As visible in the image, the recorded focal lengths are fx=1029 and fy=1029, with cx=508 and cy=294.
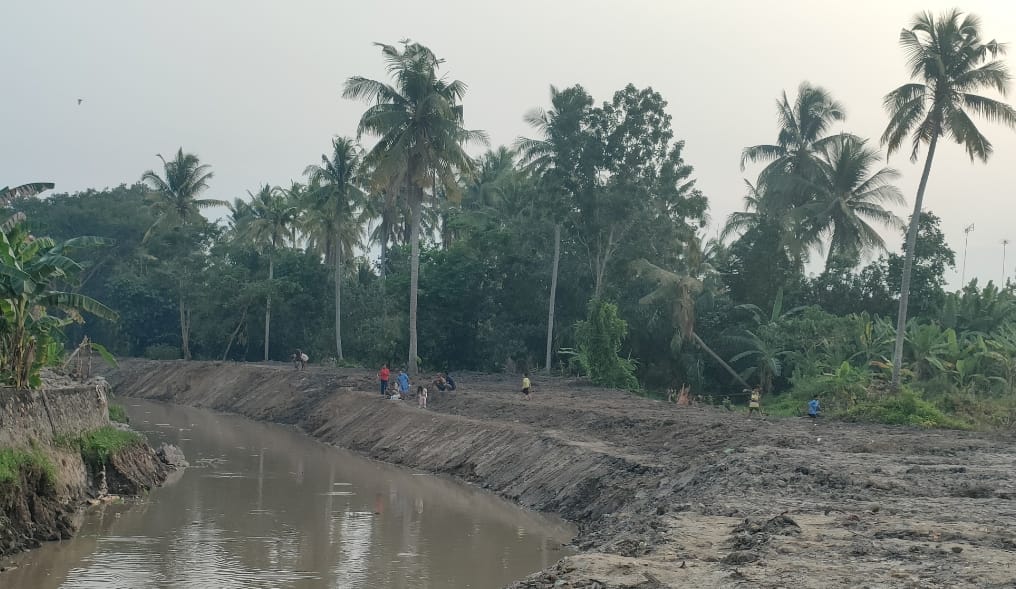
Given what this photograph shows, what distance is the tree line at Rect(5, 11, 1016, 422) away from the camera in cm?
3841

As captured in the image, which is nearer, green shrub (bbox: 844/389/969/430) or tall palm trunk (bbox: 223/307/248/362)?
green shrub (bbox: 844/389/969/430)

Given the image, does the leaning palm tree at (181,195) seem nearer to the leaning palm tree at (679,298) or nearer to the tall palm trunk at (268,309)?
the tall palm trunk at (268,309)

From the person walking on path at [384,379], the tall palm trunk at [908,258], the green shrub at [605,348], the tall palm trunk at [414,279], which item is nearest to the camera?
the tall palm trunk at [908,258]

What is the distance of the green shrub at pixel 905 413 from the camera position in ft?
102

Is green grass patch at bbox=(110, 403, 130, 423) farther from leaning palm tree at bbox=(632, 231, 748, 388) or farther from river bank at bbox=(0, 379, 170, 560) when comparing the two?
leaning palm tree at bbox=(632, 231, 748, 388)

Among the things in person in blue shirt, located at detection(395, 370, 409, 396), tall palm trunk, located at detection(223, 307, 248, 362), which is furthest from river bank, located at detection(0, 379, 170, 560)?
tall palm trunk, located at detection(223, 307, 248, 362)

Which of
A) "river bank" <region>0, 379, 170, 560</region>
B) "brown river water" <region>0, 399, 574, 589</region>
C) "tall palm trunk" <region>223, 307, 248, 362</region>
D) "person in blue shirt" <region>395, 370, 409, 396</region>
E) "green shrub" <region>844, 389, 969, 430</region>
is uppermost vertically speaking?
"tall palm trunk" <region>223, 307, 248, 362</region>

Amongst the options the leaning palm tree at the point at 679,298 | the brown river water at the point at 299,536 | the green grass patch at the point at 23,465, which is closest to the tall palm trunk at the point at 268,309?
the leaning palm tree at the point at 679,298

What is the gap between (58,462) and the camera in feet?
75.6

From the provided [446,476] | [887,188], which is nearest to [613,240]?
[887,188]

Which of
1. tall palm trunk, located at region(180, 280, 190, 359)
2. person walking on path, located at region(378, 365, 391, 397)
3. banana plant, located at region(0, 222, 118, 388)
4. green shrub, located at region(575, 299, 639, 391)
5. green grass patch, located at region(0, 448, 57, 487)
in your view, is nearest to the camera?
green grass patch, located at region(0, 448, 57, 487)

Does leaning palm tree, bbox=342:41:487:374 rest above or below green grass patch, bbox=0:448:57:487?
above

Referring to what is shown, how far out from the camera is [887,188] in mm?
53188

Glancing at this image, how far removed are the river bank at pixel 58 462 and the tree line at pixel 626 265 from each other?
21.5 m
